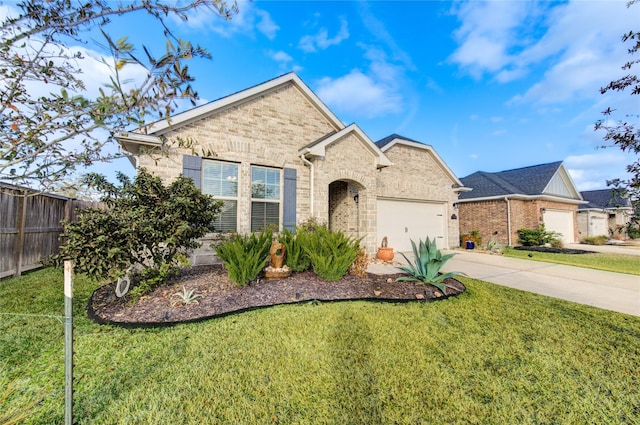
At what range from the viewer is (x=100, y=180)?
417 cm

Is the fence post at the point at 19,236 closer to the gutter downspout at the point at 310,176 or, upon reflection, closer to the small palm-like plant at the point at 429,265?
the gutter downspout at the point at 310,176

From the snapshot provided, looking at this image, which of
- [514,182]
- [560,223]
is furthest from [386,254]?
[560,223]

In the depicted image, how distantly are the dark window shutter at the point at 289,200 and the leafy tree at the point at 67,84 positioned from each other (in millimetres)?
5607

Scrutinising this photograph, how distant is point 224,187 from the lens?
23.5 ft

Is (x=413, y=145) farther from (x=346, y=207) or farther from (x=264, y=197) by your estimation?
(x=264, y=197)

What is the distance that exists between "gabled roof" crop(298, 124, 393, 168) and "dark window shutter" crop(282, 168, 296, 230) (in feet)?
2.84

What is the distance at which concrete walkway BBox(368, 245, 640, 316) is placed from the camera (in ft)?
16.1

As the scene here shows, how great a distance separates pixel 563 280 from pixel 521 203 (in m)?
10.7

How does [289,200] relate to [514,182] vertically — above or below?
below

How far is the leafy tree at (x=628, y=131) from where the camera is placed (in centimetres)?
243

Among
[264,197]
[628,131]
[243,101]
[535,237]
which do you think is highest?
[243,101]

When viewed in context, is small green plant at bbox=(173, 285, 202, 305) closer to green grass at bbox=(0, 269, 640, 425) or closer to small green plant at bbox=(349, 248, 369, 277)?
green grass at bbox=(0, 269, 640, 425)

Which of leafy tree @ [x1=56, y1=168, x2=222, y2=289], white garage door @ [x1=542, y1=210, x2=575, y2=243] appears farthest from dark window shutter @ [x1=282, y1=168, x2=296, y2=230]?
white garage door @ [x1=542, y1=210, x2=575, y2=243]

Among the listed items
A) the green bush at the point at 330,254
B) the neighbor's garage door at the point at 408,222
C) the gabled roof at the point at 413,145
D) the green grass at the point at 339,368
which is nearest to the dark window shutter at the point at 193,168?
the green bush at the point at 330,254
